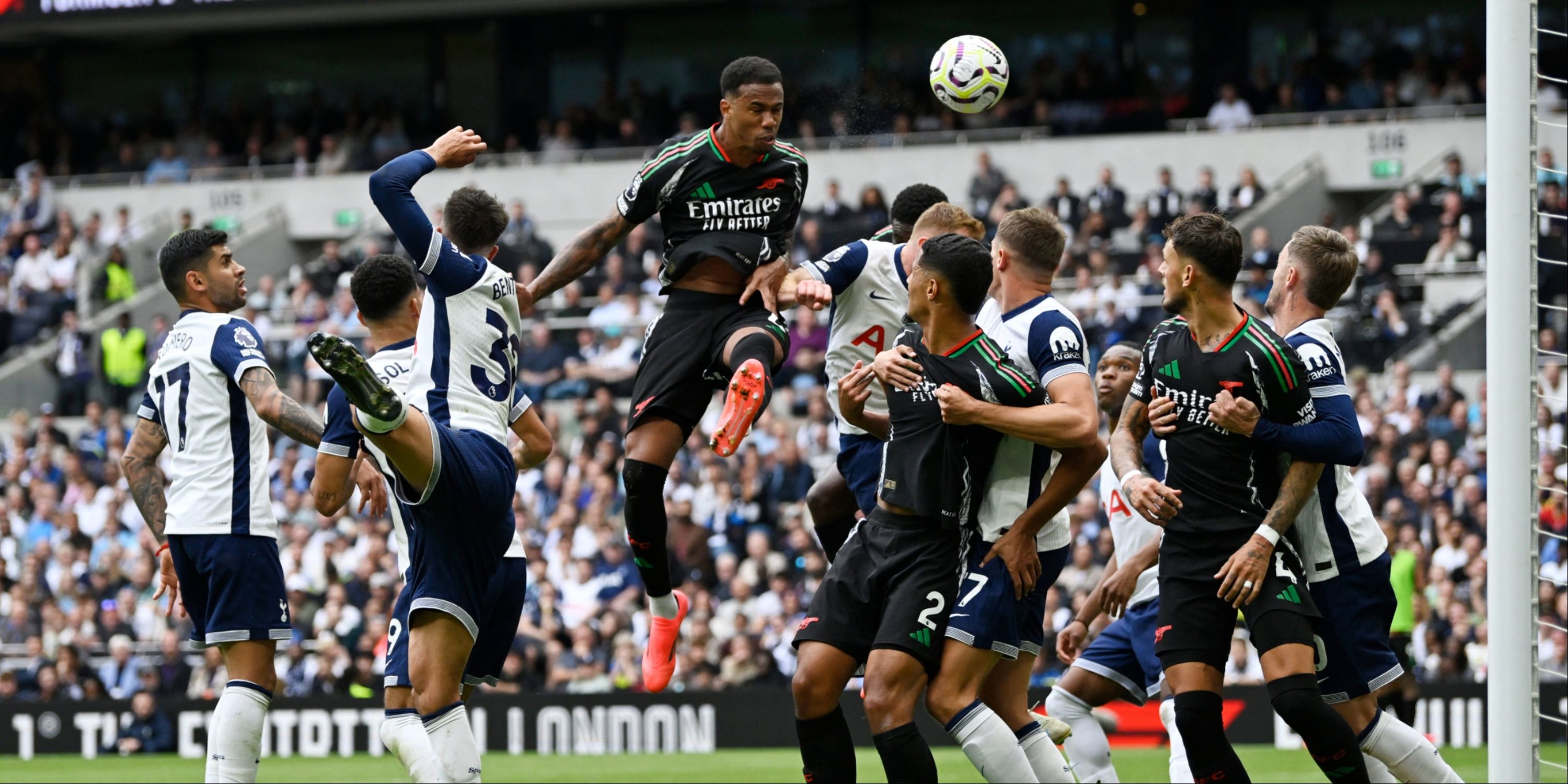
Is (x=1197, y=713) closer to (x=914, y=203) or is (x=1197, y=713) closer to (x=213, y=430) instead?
(x=914, y=203)

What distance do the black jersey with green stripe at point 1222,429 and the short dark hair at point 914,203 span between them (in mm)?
1751

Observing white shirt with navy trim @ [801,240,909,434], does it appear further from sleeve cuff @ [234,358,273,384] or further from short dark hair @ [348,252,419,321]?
sleeve cuff @ [234,358,273,384]

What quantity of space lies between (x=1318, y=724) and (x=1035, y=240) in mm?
2125

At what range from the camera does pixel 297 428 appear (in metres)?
7.36

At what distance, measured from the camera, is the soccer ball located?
26.9 feet

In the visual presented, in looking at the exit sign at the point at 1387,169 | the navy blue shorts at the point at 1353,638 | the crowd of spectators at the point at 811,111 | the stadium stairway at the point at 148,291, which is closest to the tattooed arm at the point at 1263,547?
the navy blue shorts at the point at 1353,638

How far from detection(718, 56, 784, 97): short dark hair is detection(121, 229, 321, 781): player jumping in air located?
2301 millimetres

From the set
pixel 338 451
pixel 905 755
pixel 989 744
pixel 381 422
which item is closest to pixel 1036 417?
pixel 989 744

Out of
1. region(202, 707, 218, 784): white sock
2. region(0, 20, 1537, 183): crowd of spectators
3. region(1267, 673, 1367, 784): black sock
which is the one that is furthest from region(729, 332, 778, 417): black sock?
region(0, 20, 1537, 183): crowd of spectators

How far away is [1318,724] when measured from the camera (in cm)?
621

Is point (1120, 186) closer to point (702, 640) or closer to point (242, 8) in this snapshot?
point (702, 640)

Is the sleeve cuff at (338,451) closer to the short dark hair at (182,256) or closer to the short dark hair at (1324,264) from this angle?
the short dark hair at (182,256)

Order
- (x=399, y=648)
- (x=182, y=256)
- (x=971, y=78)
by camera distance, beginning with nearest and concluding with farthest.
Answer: (x=399, y=648), (x=182, y=256), (x=971, y=78)

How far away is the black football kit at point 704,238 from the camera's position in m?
7.70
